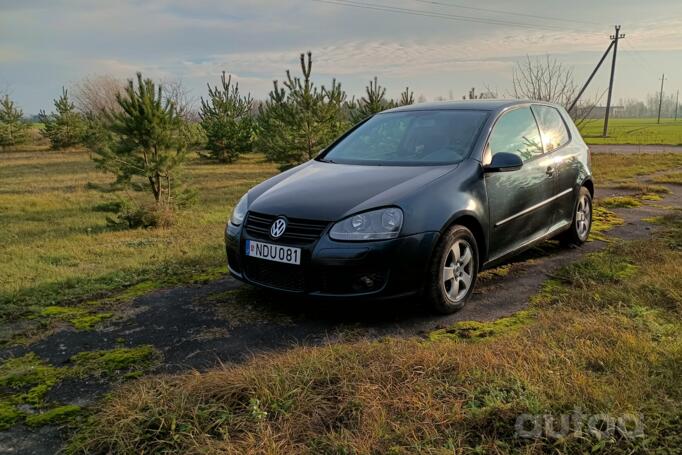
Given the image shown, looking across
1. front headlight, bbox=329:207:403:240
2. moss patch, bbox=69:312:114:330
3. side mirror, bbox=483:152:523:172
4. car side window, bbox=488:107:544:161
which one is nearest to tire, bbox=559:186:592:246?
car side window, bbox=488:107:544:161

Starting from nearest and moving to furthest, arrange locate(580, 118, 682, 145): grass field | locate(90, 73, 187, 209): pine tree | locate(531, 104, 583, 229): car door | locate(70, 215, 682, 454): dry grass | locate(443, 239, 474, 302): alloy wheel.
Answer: locate(70, 215, 682, 454): dry grass
locate(443, 239, 474, 302): alloy wheel
locate(531, 104, 583, 229): car door
locate(90, 73, 187, 209): pine tree
locate(580, 118, 682, 145): grass field

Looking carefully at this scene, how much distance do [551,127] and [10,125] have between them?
106 ft

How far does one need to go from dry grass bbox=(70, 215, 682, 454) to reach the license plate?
69 centimetres

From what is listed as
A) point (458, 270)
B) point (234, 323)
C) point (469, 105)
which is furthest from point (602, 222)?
point (234, 323)

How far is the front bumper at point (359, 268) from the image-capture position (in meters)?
3.39

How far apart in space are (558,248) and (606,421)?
389cm

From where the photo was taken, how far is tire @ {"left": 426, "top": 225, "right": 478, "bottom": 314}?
3.60 m

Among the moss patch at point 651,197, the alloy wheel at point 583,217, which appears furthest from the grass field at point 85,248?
the moss patch at point 651,197

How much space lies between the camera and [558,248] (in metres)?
5.73

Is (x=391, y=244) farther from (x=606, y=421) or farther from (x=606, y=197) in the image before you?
(x=606, y=197)

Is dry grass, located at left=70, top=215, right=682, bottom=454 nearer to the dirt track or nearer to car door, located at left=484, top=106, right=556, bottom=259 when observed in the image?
the dirt track

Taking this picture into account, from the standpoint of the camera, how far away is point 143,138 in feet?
27.1

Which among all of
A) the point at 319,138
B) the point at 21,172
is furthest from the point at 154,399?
the point at 21,172

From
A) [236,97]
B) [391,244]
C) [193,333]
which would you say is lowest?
[193,333]
